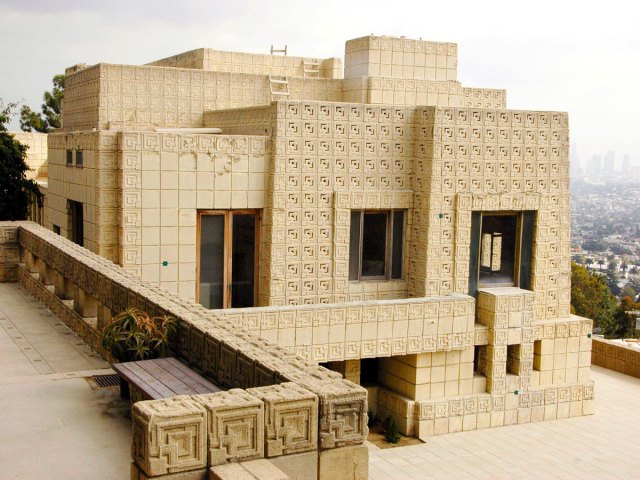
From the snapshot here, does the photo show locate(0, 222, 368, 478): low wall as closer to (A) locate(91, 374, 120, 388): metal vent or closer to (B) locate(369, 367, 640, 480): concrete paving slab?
(A) locate(91, 374, 120, 388): metal vent

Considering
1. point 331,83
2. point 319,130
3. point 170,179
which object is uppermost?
point 331,83

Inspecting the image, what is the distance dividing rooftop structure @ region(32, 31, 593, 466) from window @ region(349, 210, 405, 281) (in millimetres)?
36

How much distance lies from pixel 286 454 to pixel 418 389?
1151 cm

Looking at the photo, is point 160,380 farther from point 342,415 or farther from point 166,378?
point 342,415

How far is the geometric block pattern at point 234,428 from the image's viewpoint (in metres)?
5.33

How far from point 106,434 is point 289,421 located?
2250mm

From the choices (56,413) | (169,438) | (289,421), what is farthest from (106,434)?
(289,421)

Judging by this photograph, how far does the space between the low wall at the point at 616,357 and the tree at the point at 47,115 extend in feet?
116

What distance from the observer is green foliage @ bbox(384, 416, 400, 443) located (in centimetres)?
1647

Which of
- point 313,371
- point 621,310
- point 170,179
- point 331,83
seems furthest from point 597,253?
point 313,371

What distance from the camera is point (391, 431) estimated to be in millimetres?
16625

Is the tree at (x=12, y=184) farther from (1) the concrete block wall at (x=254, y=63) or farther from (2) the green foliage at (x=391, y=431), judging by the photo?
(2) the green foliage at (x=391, y=431)

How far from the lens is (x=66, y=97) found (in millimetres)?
22250

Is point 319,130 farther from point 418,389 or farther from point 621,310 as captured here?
point 621,310
